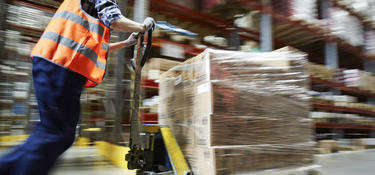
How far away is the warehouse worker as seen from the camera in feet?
3.27

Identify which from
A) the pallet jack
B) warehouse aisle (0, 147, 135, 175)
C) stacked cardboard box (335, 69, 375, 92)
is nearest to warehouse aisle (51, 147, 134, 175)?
warehouse aisle (0, 147, 135, 175)

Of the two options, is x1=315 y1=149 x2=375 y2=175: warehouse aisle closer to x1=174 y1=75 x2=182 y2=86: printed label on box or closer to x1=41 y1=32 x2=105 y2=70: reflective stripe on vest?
x1=174 y1=75 x2=182 y2=86: printed label on box

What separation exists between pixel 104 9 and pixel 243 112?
43.6 inches

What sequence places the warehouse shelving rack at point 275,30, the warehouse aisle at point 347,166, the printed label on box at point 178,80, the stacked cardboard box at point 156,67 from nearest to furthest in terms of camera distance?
the printed label on box at point 178,80 → the warehouse aisle at point 347,166 → the stacked cardboard box at point 156,67 → the warehouse shelving rack at point 275,30

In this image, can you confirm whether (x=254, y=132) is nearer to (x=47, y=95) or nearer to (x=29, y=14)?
(x=47, y=95)

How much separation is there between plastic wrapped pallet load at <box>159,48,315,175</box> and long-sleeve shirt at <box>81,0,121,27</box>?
705mm

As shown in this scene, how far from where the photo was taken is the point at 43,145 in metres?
0.99

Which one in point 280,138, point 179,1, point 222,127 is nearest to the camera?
point 222,127

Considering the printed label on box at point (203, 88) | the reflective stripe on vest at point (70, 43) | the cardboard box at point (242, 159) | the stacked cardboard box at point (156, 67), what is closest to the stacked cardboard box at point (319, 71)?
the stacked cardboard box at point (156, 67)

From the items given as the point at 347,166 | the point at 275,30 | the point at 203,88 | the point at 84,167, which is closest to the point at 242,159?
the point at 203,88

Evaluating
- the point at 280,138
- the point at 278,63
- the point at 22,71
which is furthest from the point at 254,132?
the point at 22,71

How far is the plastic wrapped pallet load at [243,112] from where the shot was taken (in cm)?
160

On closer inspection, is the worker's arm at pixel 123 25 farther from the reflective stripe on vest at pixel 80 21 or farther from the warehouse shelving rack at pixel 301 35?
the warehouse shelving rack at pixel 301 35

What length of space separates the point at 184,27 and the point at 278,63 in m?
2.68
